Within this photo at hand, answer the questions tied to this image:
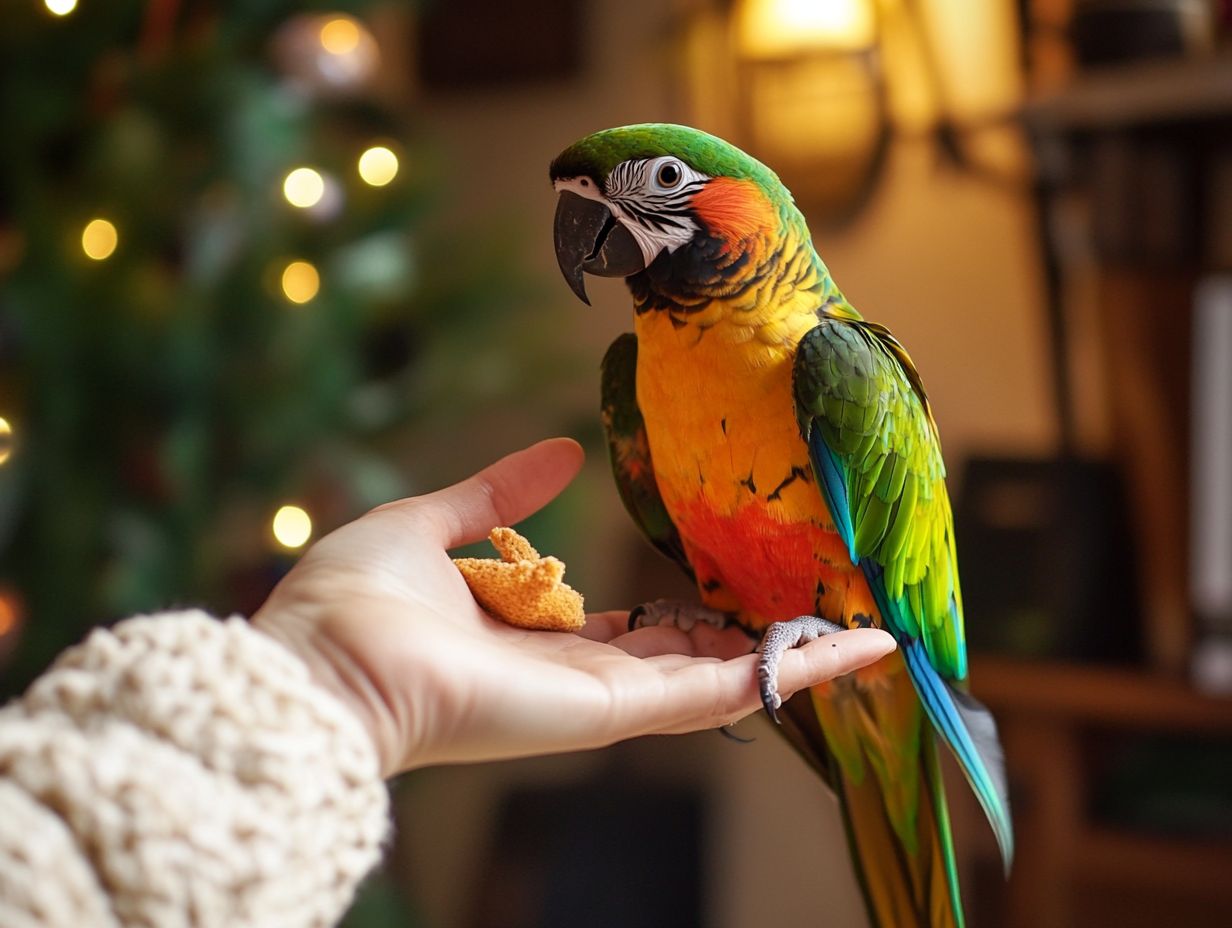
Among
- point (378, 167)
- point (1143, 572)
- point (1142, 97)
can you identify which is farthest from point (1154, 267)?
point (378, 167)

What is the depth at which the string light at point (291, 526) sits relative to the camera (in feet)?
3.81

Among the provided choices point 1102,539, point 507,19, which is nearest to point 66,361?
point 507,19

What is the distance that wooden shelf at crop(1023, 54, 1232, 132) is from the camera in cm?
137

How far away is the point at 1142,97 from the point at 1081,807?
90 cm

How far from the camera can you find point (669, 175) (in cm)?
57

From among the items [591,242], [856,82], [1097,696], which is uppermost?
[856,82]

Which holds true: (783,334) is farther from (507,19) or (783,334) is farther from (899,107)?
(507,19)

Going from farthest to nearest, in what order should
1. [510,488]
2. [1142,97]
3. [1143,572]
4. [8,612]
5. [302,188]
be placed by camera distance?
[1143,572], [1142,97], [302,188], [8,612], [510,488]

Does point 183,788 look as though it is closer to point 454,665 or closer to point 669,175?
point 454,665

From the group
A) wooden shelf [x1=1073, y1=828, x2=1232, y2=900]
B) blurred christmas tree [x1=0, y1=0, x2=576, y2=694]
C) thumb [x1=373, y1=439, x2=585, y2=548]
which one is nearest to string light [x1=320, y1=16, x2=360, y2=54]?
blurred christmas tree [x1=0, y1=0, x2=576, y2=694]

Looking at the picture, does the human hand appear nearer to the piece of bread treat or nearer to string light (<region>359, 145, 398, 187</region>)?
the piece of bread treat

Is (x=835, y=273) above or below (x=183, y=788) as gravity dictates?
above

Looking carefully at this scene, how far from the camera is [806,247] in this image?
62 centimetres

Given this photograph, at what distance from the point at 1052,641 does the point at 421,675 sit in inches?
46.0
